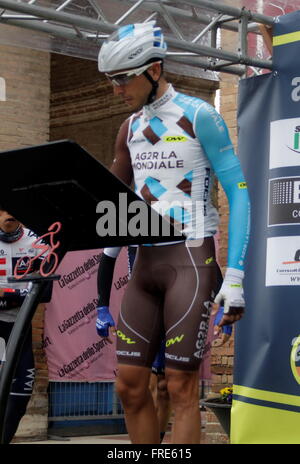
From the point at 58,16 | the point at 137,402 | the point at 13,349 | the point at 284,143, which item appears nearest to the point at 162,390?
the point at 284,143

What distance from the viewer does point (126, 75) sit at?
462cm

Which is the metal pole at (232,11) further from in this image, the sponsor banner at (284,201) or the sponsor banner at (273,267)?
the sponsor banner at (284,201)

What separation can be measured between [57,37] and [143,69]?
2.84 m

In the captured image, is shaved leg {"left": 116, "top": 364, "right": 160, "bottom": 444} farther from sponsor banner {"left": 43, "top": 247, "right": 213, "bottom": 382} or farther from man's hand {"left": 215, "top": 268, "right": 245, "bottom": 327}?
sponsor banner {"left": 43, "top": 247, "right": 213, "bottom": 382}

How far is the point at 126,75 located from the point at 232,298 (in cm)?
119

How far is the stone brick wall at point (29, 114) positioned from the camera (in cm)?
1053

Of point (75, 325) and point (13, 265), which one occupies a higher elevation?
point (13, 265)

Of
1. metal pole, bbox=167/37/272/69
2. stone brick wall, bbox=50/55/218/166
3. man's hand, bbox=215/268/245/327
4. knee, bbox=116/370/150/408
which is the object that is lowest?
knee, bbox=116/370/150/408

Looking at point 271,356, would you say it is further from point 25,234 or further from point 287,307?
point 25,234

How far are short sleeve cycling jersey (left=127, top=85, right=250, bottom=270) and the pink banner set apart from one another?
6.18 meters

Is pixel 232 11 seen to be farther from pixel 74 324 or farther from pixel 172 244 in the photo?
pixel 74 324

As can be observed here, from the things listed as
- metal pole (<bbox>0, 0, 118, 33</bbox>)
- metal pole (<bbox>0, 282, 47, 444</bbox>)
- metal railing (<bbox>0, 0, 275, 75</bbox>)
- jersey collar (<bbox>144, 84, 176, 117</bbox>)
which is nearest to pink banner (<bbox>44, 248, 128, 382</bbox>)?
metal railing (<bbox>0, 0, 275, 75</bbox>)

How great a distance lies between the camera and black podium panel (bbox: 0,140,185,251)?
3518 millimetres

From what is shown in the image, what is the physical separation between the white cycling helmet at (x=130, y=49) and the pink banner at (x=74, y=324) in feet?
20.8
